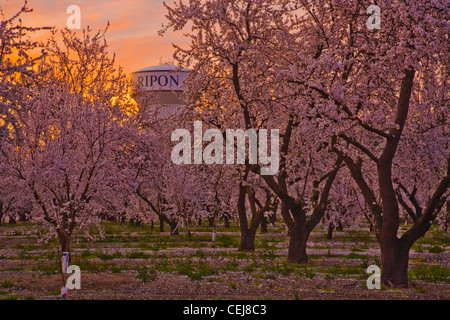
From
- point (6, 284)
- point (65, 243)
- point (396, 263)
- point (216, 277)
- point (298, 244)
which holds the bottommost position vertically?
point (216, 277)

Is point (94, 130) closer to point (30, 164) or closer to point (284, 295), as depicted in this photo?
point (30, 164)

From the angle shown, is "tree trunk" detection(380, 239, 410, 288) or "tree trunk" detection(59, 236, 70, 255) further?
"tree trunk" detection(59, 236, 70, 255)

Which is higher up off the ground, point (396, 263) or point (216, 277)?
Result: point (396, 263)

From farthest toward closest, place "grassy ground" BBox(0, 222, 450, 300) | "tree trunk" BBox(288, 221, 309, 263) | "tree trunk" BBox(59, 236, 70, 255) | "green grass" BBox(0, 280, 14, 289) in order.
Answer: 1. "tree trunk" BBox(288, 221, 309, 263)
2. "tree trunk" BBox(59, 236, 70, 255)
3. "green grass" BBox(0, 280, 14, 289)
4. "grassy ground" BBox(0, 222, 450, 300)

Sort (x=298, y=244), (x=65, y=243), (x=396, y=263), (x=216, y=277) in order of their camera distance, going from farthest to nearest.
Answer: (x=298, y=244), (x=65, y=243), (x=216, y=277), (x=396, y=263)

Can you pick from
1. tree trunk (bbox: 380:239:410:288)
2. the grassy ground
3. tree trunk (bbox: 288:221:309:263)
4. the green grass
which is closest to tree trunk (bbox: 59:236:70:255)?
the grassy ground

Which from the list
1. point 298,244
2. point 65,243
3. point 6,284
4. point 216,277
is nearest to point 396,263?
point 216,277

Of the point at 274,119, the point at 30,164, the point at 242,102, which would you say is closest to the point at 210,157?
the point at 274,119

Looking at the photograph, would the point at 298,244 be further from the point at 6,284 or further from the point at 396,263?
the point at 6,284

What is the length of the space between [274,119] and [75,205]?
9.39 m

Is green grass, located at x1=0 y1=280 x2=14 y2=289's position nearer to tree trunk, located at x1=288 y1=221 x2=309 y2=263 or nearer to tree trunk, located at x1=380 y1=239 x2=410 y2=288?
tree trunk, located at x1=380 y1=239 x2=410 y2=288

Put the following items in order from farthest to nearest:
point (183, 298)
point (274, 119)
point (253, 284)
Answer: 1. point (274, 119)
2. point (253, 284)
3. point (183, 298)

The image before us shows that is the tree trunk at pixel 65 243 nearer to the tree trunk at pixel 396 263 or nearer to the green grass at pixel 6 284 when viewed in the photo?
the green grass at pixel 6 284

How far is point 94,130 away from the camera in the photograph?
901 inches
